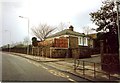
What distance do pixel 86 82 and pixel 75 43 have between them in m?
38.3

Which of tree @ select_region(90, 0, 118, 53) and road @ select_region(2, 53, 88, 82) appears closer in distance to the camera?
road @ select_region(2, 53, 88, 82)

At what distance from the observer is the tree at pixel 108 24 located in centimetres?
2242

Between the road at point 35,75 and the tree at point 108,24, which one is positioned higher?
A: the tree at point 108,24

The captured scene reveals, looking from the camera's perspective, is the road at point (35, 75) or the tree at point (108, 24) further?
the tree at point (108, 24)

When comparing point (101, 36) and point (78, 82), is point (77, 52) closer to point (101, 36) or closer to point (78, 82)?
point (101, 36)

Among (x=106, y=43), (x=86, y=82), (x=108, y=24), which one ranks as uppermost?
(x=108, y=24)

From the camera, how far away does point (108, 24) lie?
76.3ft

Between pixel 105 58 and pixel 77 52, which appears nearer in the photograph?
pixel 105 58

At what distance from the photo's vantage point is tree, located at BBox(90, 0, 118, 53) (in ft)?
73.6

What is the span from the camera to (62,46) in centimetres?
4716

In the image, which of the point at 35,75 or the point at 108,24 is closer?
the point at 35,75

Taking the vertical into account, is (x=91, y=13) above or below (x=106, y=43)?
above

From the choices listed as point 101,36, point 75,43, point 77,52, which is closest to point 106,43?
point 101,36

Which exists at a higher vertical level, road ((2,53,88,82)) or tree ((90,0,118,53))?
tree ((90,0,118,53))
